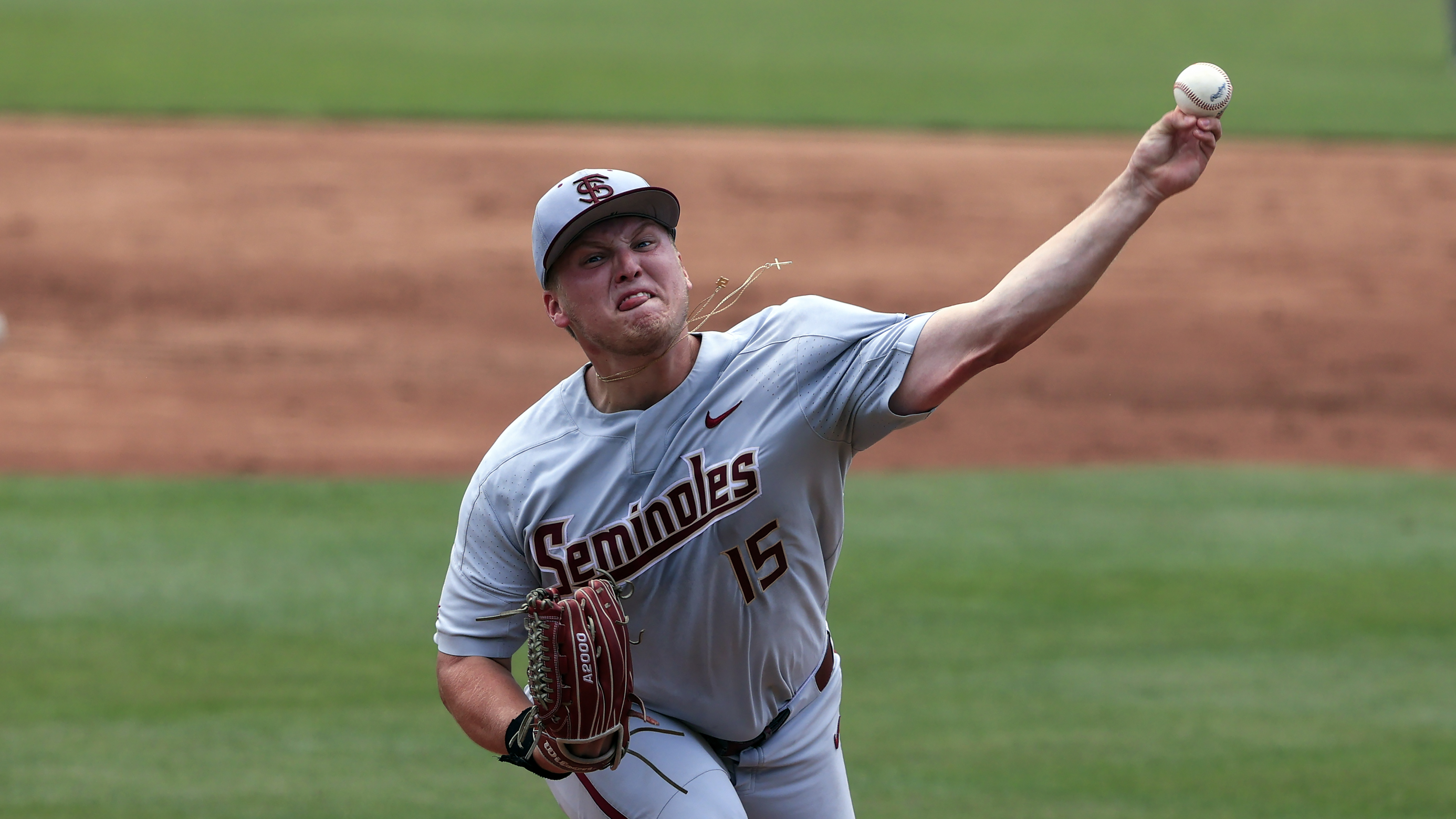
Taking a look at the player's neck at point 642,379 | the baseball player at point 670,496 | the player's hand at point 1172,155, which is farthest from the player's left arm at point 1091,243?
the player's neck at point 642,379

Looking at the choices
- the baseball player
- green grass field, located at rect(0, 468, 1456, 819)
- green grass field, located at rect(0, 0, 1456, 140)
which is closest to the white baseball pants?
the baseball player

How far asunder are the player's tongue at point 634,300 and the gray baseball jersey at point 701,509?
0.24 m

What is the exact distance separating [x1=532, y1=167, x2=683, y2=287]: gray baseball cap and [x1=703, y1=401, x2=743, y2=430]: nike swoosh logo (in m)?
0.43

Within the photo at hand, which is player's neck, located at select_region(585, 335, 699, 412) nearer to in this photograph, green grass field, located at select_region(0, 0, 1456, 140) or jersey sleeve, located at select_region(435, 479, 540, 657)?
jersey sleeve, located at select_region(435, 479, 540, 657)

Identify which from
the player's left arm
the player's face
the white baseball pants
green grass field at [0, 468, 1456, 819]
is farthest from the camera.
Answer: green grass field at [0, 468, 1456, 819]

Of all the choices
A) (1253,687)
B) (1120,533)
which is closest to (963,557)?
(1120,533)

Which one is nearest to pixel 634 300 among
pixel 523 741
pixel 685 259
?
pixel 523 741

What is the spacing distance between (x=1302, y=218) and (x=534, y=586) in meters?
14.7

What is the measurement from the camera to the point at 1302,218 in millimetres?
16828

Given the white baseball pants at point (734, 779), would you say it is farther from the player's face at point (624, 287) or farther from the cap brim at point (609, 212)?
the cap brim at point (609, 212)

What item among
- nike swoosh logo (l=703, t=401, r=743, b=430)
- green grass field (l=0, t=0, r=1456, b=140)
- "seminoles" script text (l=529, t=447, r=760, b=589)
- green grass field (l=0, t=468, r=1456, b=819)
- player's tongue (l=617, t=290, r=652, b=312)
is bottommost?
green grass field (l=0, t=468, r=1456, b=819)

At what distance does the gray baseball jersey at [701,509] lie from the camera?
3.52 meters

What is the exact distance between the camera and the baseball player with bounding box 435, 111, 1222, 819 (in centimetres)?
346

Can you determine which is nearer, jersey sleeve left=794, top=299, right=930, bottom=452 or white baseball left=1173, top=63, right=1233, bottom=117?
white baseball left=1173, top=63, right=1233, bottom=117
